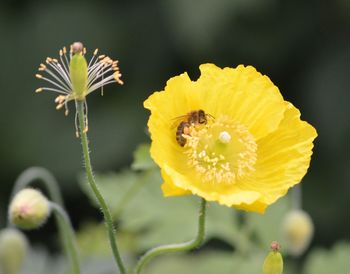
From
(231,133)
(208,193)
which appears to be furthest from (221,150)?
(208,193)

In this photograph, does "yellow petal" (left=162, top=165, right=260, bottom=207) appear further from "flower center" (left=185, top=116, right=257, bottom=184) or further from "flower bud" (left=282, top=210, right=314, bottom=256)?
"flower bud" (left=282, top=210, right=314, bottom=256)

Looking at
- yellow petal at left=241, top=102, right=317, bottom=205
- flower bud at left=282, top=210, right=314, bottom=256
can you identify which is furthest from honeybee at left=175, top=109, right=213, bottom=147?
flower bud at left=282, top=210, right=314, bottom=256

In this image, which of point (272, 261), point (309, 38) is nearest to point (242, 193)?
point (272, 261)

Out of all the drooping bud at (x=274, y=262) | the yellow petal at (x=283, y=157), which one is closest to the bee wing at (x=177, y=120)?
the yellow petal at (x=283, y=157)

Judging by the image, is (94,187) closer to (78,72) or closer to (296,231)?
(78,72)

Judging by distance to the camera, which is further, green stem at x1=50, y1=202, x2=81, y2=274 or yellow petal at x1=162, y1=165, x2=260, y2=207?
green stem at x1=50, y1=202, x2=81, y2=274

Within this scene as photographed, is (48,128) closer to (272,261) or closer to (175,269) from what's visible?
(175,269)

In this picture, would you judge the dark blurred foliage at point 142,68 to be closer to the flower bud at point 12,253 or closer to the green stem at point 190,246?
the flower bud at point 12,253
